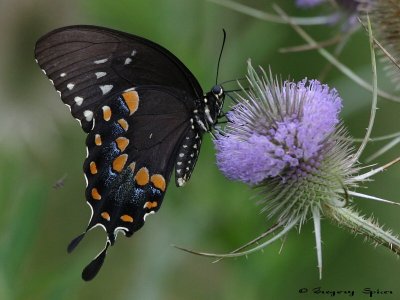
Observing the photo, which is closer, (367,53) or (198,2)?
(198,2)

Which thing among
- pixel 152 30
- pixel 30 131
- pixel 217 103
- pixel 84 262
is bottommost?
pixel 84 262

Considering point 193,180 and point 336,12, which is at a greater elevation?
point 336,12

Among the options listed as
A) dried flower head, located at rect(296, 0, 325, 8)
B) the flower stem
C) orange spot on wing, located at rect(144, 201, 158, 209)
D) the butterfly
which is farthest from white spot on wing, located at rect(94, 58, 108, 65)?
the flower stem

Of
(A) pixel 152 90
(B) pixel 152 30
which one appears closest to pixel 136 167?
(A) pixel 152 90

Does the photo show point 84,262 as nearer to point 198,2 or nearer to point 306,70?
point 198,2

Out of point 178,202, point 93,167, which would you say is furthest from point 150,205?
point 178,202

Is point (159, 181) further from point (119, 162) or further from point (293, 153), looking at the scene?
point (293, 153)

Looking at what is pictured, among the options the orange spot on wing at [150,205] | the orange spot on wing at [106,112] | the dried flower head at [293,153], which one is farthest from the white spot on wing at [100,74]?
the dried flower head at [293,153]
